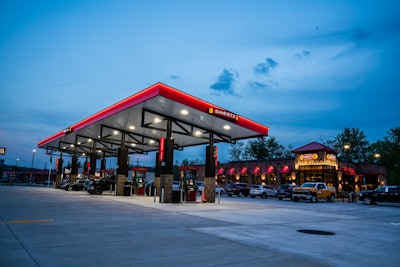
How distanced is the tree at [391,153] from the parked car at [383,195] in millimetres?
47166

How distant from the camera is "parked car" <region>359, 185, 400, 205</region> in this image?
977 inches

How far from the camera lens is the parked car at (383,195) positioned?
24827mm

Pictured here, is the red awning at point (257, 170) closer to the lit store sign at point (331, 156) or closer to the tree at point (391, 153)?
the lit store sign at point (331, 156)

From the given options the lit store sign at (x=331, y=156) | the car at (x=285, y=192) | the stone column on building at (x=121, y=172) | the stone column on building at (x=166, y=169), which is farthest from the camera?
the lit store sign at (x=331, y=156)

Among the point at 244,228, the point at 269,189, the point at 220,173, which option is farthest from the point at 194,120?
the point at 220,173

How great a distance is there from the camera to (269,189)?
3419cm

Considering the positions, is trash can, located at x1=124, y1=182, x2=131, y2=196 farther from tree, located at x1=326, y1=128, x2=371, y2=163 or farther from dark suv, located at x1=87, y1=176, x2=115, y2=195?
tree, located at x1=326, y1=128, x2=371, y2=163

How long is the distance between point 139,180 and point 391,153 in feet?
199

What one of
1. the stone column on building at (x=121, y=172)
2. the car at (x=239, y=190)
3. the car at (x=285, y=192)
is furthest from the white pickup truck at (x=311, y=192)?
the stone column on building at (x=121, y=172)

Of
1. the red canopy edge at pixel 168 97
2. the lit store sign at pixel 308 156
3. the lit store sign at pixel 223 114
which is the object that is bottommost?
the lit store sign at pixel 308 156

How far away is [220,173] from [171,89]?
4048cm

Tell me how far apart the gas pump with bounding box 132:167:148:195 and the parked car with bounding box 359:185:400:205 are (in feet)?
71.6

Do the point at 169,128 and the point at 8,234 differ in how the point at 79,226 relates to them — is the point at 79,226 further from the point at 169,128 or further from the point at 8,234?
the point at 169,128

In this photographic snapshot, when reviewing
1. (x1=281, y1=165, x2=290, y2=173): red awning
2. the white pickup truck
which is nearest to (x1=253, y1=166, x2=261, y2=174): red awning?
(x1=281, y1=165, x2=290, y2=173): red awning
